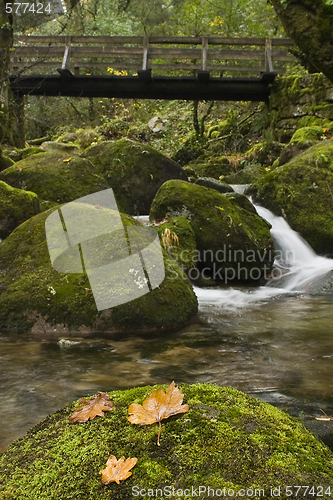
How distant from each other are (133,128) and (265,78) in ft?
30.0

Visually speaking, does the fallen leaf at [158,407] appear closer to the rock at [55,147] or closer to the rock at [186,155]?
the rock at [55,147]

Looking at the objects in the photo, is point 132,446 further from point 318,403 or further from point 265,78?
point 265,78

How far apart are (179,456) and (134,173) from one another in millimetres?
9098

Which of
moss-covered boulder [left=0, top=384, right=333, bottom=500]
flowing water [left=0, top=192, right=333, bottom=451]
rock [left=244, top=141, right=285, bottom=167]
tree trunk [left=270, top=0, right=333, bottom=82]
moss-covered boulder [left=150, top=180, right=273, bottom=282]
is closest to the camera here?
moss-covered boulder [left=0, top=384, right=333, bottom=500]

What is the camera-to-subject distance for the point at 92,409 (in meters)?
1.67

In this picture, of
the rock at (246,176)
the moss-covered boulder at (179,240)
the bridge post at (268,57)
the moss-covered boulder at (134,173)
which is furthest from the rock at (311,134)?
the moss-covered boulder at (179,240)

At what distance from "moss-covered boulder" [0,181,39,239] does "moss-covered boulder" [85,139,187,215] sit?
3505 millimetres

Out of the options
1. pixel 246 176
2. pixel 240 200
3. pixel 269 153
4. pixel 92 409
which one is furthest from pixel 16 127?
pixel 92 409

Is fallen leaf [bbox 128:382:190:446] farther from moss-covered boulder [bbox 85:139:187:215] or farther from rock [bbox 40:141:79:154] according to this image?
rock [bbox 40:141:79:154]

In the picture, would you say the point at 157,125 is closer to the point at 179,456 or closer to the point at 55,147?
the point at 55,147

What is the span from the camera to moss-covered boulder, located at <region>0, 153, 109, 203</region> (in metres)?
7.85

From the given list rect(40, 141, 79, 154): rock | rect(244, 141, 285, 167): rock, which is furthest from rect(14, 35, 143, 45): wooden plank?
rect(244, 141, 285, 167): rock

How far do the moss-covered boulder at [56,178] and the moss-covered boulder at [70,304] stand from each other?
3.21 meters

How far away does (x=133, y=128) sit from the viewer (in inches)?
874
